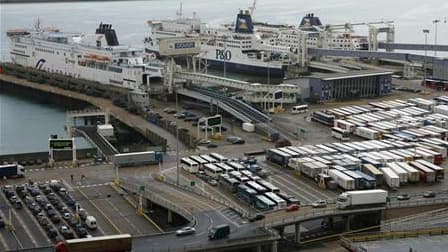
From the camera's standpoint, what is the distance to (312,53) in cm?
3188

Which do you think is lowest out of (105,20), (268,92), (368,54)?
(268,92)

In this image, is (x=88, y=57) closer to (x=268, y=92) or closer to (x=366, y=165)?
(x=268, y=92)

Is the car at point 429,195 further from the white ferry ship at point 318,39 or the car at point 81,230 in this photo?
the white ferry ship at point 318,39

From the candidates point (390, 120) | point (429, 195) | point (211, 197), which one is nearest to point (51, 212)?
point (211, 197)

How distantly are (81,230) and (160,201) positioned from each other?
1.61 meters

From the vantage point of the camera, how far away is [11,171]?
13961 millimetres

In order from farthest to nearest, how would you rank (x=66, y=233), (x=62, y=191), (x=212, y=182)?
(x=212, y=182)
(x=62, y=191)
(x=66, y=233)

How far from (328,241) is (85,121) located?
12.3 m

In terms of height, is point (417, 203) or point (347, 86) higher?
point (347, 86)

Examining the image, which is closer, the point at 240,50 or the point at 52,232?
the point at 52,232

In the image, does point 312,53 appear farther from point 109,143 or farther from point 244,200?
point 244,200

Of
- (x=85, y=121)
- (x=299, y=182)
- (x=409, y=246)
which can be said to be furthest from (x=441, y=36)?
(x=409, y=246)

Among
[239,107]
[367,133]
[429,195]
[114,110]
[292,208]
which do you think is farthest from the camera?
[114,110]

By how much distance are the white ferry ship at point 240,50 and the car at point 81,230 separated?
20345 mm
